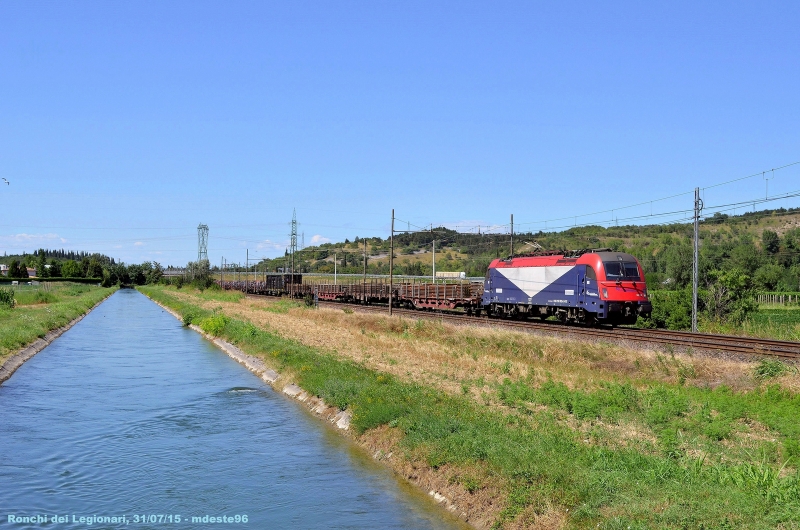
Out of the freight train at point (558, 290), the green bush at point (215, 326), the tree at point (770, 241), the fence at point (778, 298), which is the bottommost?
the green bush at point (215, 326)

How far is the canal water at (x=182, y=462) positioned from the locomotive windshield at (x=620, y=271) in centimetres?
1802

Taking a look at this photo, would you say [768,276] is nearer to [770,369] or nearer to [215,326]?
[215,326]

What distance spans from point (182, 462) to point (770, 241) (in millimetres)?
128104

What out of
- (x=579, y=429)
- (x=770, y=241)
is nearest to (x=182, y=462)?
(x=579, y=429)

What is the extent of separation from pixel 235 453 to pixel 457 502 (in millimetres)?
6513

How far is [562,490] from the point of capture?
1084cm

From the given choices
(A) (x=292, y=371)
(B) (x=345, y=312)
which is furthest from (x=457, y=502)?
(B) (x=345, y=312)

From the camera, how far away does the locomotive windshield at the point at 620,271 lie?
35.6 metres

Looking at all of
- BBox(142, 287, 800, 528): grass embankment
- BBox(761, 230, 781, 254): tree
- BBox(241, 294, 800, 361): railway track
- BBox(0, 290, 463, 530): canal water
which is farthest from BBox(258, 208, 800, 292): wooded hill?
BBox(0, 290, 463, 530): canal water

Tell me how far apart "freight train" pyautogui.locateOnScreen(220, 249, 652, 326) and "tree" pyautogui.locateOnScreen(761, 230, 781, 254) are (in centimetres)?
8219

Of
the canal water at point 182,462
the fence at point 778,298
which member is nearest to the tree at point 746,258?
the fence at point 778,298

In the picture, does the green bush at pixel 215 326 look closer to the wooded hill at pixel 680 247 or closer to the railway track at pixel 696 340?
the railway track at pixel 696 340

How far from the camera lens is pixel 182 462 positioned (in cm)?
1593

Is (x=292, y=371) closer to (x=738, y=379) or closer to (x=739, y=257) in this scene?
(x=738, y=379)
